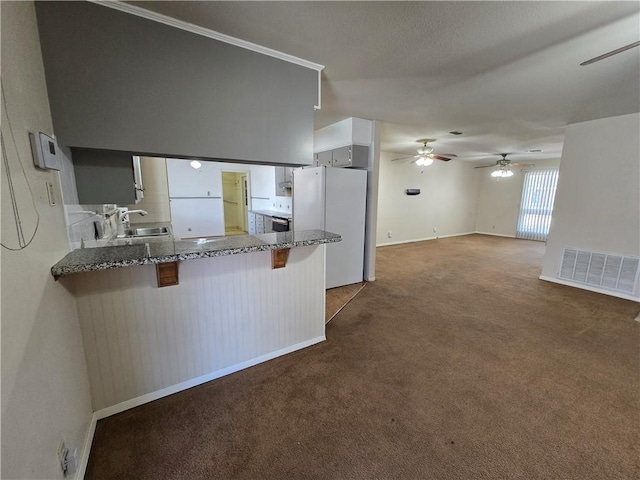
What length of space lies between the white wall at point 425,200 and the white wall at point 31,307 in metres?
5.94

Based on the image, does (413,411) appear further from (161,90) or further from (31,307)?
(161,90)

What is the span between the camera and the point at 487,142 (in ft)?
16.9

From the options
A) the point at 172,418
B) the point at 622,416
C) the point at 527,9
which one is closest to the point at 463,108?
the point at 527,9

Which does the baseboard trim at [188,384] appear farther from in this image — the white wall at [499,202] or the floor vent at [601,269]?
the white wall at [499,202]

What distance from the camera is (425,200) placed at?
7387 millimetres

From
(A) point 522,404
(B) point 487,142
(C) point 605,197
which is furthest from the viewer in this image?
(B) point 487,142

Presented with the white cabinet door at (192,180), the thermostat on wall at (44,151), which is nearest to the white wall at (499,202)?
the white cabinet door at (192,180)

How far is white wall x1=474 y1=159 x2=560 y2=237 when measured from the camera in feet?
25.7

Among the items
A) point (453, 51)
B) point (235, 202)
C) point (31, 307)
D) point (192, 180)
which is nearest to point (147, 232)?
point (31, 307)

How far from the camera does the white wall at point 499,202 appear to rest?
25.7ft

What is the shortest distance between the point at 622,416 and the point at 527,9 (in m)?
2.52

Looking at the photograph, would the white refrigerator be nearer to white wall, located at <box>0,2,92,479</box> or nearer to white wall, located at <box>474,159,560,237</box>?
white wall, located at <box>0,2,92,479</box>

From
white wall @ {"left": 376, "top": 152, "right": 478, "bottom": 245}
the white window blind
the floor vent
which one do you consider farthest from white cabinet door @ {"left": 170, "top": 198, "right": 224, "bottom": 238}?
the white window blind

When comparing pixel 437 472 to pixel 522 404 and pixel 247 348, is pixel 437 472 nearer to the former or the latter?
pixel 522 404
